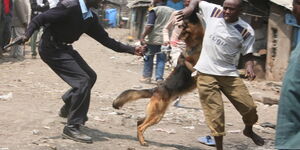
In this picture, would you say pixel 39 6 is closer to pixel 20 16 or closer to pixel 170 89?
pixel 20 16

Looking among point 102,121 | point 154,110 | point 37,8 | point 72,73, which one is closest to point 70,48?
point 72,73

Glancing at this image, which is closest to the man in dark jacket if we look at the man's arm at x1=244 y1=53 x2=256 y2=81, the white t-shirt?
the white t-shirt

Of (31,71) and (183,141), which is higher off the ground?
(183,141)

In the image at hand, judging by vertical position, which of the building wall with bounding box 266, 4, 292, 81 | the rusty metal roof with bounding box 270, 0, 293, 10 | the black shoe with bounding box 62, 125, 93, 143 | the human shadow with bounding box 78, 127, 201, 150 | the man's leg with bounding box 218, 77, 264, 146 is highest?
the man's leg with bounding box 218, 77, 264, 146

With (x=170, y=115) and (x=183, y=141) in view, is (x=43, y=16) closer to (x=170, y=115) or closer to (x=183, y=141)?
(x=183, y=141)

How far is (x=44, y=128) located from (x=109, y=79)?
5.20 metres

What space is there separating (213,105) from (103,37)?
4.99ft

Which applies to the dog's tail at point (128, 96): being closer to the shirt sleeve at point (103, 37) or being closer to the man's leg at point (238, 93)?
the shirt sleeve at point (103, 37)

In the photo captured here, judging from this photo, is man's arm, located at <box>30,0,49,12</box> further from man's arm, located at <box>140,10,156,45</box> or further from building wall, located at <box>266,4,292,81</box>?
building wall, located at <box>266,4,292,81</box>

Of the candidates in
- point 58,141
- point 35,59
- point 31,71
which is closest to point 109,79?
point 31,71

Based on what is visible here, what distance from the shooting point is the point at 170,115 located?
780 cm

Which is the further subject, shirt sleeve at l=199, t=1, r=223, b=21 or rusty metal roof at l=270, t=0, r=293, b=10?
rusty metal roof at l=270, t=0, r=293, b=10

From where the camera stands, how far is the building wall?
13.1m

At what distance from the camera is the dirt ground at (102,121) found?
5.88 metres
